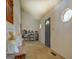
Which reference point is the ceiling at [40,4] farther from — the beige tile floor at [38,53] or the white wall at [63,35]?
the beige tile floor at [38,53]

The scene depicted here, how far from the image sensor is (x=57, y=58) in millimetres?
5293

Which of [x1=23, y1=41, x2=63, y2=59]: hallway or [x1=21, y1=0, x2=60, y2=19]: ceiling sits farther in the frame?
[x1=21, y1=0, x2=60, y2=19]: ceiling

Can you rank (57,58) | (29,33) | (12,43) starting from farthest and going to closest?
(29,33) < (57,58) < (12,43)

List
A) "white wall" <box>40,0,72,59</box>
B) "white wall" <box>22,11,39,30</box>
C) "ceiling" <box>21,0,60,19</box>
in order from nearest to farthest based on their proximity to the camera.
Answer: "white wall" <box>40,0,72,59</box> < "ceiling" <box>21,0,60,19</box> < "white wall" <box>22,11,39,30</box>

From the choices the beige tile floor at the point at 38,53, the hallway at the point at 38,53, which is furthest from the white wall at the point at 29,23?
the hallway at the point at 38,53

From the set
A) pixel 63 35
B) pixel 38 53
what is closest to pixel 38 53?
pixel 38 53

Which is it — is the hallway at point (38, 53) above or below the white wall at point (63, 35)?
below

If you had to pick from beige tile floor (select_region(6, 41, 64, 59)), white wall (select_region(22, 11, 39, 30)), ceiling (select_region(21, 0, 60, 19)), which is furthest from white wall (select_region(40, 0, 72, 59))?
white wall (select_region(22, 11, 39, 30))

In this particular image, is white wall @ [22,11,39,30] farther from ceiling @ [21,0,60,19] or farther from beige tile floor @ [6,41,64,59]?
beige tile floor @ [6,41,64,59]

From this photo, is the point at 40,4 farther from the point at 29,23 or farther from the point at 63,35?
the point at 29,23
